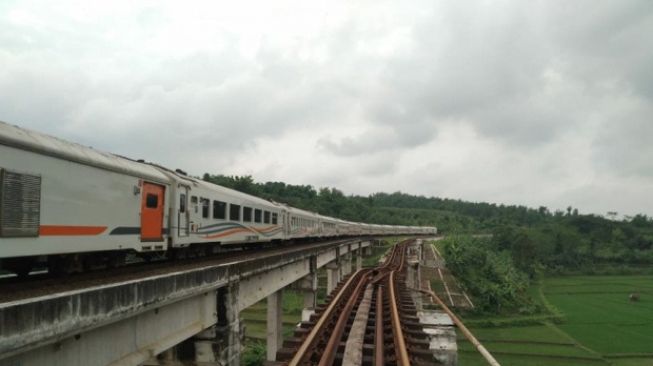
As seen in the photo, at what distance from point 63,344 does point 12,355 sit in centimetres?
77

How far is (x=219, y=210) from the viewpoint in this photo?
53.2 feet

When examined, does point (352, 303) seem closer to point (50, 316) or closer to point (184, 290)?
point (184, 290)

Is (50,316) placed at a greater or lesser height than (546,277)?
greater

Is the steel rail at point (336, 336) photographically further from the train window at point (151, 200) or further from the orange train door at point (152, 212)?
the train window at point (151, 200)

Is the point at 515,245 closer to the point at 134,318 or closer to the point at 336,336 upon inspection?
the point at 336,336

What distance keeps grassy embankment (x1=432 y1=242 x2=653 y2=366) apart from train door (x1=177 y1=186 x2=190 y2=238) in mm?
27321

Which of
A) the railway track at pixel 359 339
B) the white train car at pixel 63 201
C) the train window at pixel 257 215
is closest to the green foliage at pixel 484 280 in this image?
the train window at pixel 257 215

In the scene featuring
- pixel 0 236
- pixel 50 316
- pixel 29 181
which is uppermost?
pixel 29 181

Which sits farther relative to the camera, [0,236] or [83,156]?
[83,156]

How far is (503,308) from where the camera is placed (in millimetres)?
50094

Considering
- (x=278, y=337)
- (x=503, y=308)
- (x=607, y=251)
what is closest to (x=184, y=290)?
(x=278, y=337)

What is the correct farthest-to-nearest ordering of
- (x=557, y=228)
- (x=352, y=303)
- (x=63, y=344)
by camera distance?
1. (x=557, y=228)
2. (x=352, y=303)
3. (x=63, y=344)

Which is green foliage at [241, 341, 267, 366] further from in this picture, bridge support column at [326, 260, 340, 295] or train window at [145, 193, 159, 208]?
train window at [145, 193, 159, 208]

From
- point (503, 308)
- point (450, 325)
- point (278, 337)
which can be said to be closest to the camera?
point (450, 325)
